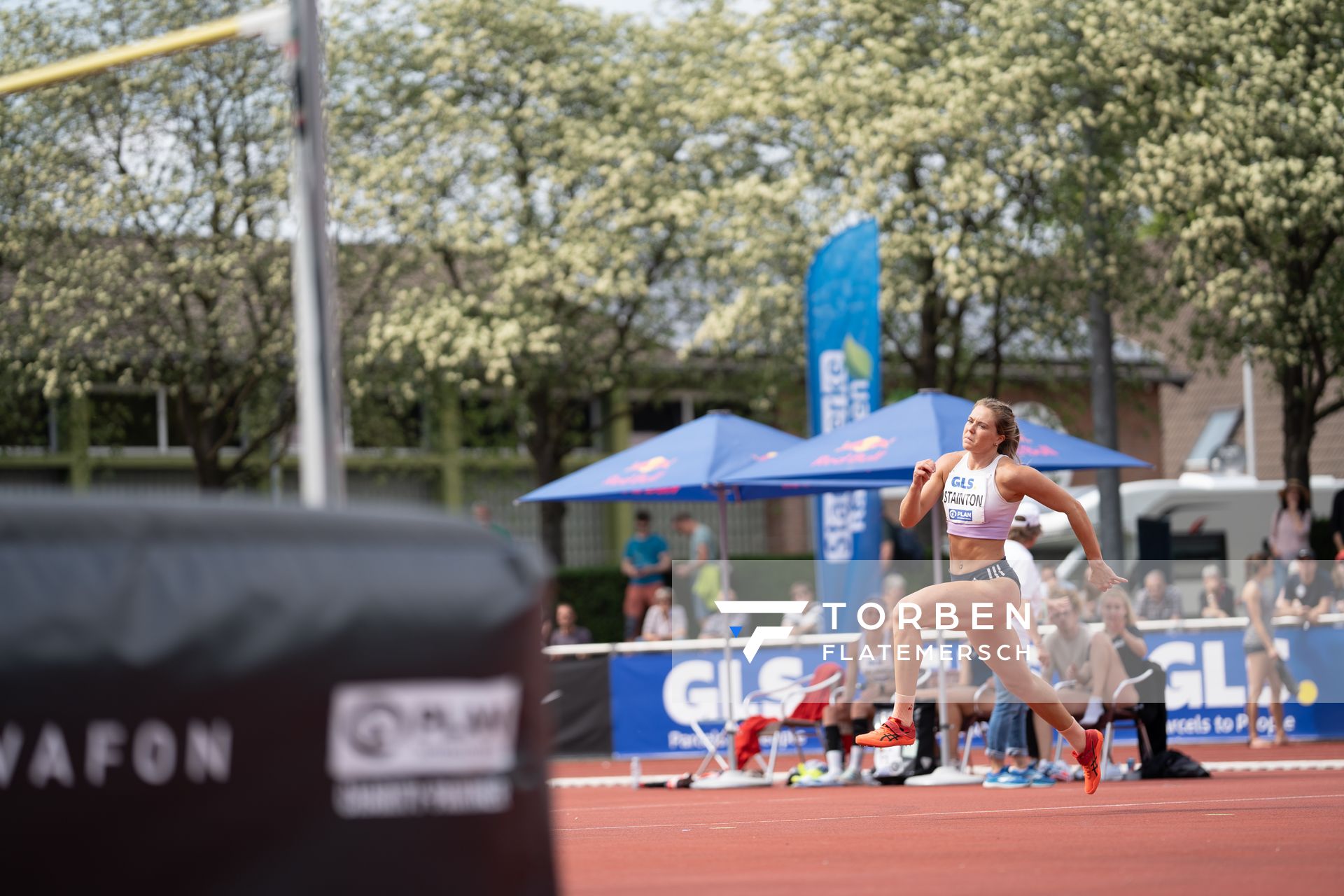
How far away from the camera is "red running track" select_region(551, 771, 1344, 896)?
21.2 ft

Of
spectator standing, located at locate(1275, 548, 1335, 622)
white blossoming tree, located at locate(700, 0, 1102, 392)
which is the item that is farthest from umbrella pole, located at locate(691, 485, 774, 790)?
white blossoming tree, located at locate(700, 0, 1102, 392)

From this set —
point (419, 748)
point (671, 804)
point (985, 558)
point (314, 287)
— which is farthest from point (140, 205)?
point (419, 748)

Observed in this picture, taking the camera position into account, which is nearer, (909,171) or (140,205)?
(909,171)

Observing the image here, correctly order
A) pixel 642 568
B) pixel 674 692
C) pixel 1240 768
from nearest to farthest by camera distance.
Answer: pixel 1240 768 → pixel 674 692 → pixel 642 568

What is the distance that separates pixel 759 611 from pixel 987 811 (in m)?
3.73

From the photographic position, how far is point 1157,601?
1711cm

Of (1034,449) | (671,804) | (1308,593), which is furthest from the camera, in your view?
(1308,593)

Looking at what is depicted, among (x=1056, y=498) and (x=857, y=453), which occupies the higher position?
(x=857, y=453)

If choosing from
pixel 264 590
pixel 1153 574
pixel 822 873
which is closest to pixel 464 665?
pixel 264 590

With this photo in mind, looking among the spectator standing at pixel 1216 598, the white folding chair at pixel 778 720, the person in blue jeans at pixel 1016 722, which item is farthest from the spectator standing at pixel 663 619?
the person in blue jeans at pixel 1016 722

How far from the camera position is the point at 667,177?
90.1ft

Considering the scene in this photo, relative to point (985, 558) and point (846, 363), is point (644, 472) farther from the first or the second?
point (985, 558)

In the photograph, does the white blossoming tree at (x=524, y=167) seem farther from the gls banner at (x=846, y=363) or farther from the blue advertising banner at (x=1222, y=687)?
the blue advertising banner at (x=1222, y=687)

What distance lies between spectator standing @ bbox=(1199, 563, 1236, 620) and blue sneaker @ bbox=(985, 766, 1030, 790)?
470 cm
